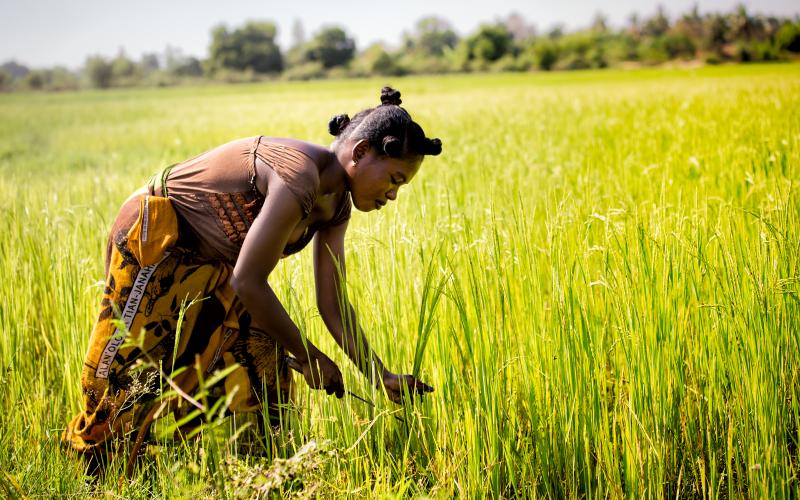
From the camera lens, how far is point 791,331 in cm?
169

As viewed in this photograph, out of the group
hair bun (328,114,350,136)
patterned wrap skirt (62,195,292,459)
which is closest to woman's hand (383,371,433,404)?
patterned wrap skirt (62,195,292,459)

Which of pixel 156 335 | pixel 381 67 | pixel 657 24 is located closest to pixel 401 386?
pixel 156 335

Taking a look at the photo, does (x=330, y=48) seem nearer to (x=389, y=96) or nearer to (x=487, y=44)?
(x=487, y=44)

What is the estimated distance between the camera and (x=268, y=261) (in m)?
1.57

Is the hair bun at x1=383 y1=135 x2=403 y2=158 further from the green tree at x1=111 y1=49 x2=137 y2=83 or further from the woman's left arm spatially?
Answer: the green tree at x1=111 y1=49 x2=137 y2=83

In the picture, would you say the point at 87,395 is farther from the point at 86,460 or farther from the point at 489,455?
the point at 489,455

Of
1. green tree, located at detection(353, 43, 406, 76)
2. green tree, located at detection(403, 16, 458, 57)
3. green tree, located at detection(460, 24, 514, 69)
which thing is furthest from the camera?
green tree, located at detection(403, 16, 458, 57)

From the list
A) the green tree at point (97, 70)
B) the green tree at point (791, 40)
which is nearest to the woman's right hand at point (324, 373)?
the green tree at point (791, 40)

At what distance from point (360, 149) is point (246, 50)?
303 feet

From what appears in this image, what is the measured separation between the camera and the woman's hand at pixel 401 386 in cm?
162

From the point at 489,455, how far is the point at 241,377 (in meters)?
0.83

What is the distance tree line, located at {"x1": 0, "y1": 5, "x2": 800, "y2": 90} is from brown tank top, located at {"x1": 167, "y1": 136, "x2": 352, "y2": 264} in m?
54.3

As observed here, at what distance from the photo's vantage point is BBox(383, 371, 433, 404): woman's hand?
5.32 feet

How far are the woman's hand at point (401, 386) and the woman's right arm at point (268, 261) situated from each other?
0.60ft
